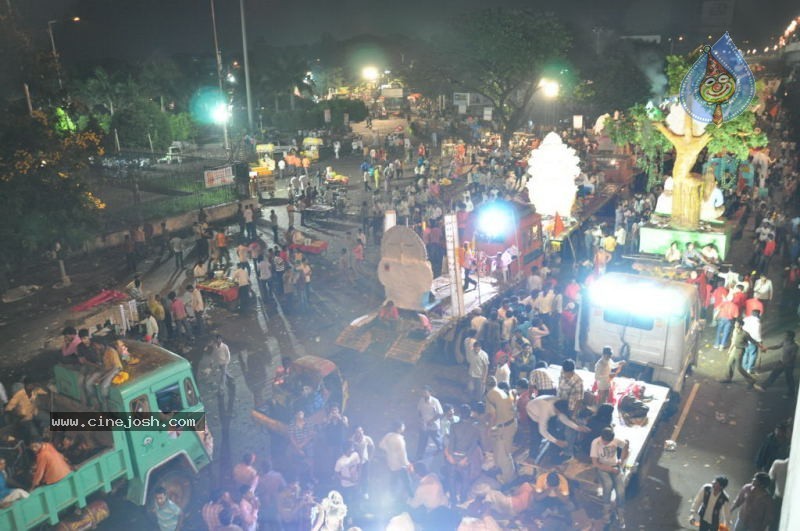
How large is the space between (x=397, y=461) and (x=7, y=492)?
4808 mm

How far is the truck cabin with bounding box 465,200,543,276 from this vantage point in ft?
57.5

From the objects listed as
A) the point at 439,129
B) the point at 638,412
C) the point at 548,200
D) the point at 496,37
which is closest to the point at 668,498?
the point at 638,412

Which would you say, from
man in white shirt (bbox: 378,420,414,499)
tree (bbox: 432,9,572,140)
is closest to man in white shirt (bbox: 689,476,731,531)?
man in white shirt (bbox: 378,420,414,499)

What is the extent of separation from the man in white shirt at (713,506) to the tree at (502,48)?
1489 inches

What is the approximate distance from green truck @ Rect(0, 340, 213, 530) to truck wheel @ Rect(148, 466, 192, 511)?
0.05 ft

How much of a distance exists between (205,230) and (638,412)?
16643mm

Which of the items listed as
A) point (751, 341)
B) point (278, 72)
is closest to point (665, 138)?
point (751, 341)

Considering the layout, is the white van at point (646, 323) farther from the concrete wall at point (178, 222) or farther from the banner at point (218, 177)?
the banner at point (218, 177)

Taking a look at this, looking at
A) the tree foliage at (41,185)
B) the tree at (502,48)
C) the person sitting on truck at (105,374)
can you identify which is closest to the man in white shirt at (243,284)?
the tree foliage at (41,185)

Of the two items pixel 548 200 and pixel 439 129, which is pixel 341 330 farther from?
pixel 439 129

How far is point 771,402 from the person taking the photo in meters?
11.5

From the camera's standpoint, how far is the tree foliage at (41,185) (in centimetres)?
1584

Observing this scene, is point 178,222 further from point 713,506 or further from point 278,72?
point 278,72

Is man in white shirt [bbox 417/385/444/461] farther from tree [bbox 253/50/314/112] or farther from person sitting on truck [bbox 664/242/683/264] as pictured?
tree [bbox 253/50/314/112]
